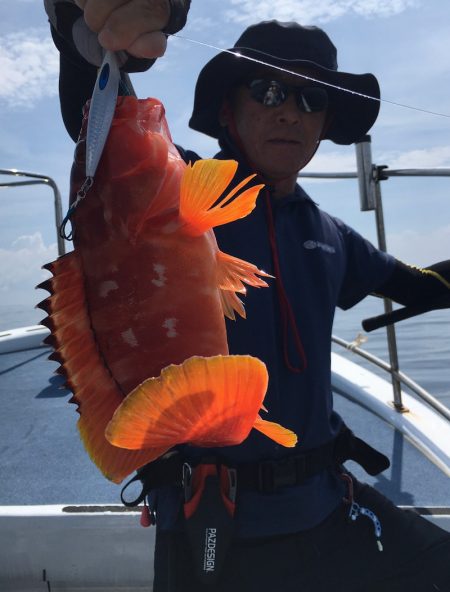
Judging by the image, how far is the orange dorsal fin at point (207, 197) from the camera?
43.2 inches

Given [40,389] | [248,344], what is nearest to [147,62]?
[248,344]

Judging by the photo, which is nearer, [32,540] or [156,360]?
[156,360]

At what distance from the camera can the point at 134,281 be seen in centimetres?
113

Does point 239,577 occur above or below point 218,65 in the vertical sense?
below

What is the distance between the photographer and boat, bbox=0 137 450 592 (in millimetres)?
2324

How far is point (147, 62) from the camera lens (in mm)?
1296

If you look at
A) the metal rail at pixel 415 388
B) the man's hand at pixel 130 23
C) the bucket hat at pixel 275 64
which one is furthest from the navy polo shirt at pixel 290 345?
the metal rail at pixel 415 388

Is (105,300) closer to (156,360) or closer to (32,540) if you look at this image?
(156,360)

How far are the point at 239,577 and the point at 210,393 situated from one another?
1109 millimetres

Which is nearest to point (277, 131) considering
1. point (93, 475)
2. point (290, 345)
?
point (290, 345)

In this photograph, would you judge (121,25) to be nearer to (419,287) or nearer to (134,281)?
(134,281)

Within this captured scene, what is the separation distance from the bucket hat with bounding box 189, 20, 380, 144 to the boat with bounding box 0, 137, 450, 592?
0.68 meters

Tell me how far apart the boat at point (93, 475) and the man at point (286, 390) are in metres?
0.60

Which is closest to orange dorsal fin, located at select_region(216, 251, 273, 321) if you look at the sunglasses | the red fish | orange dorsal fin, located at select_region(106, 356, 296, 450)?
the red fish
